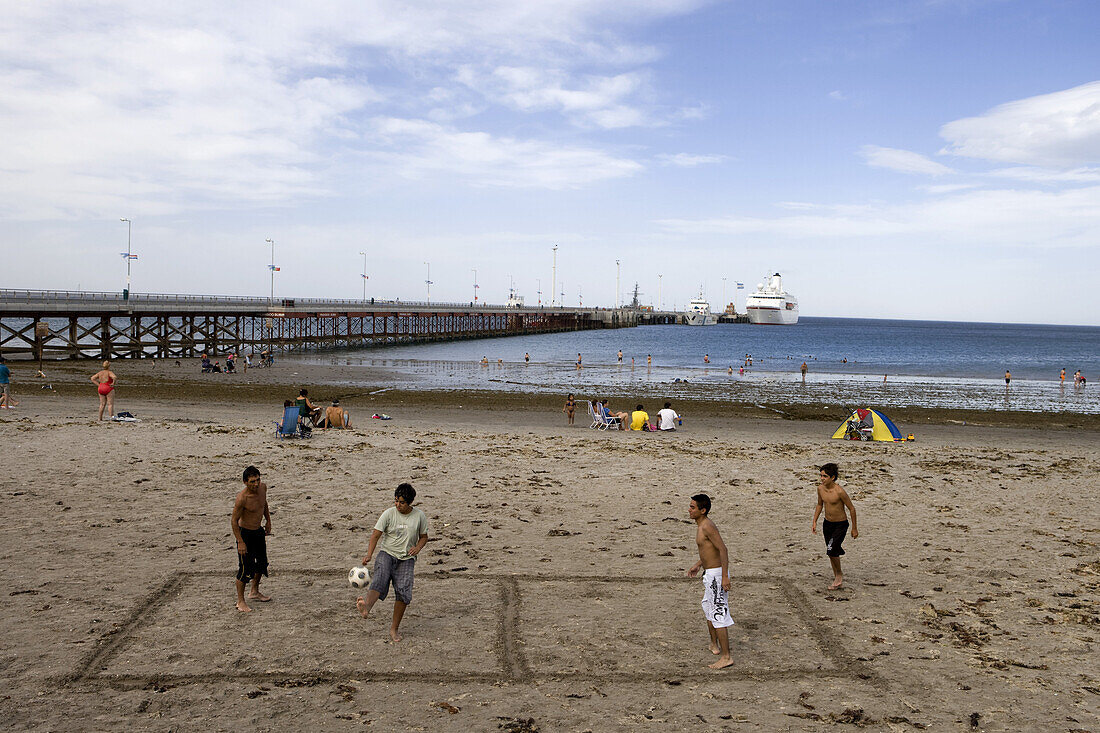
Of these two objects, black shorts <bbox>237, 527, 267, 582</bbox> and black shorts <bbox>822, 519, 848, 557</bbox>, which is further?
black shorts <bbox>822, 519, 848, 557</bbox>

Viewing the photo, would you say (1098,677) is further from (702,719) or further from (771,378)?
(771,378)

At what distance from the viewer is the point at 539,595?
804 centimetres

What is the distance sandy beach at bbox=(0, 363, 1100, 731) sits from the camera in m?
5.75

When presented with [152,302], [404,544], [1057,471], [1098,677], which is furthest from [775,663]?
[152,302]

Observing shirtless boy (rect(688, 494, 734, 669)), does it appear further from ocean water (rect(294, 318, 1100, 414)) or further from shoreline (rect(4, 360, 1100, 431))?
ocean water (rect(294, 318, 1100, 414))

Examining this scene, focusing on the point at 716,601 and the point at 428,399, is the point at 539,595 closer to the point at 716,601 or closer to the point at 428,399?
the point at 716,601

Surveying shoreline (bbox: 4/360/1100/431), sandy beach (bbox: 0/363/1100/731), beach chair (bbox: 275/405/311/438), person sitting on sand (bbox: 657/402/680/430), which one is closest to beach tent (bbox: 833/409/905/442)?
shoreline (bbox: 4/360/1100/431)

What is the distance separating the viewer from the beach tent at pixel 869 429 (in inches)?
779

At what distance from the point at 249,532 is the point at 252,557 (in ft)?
0.82

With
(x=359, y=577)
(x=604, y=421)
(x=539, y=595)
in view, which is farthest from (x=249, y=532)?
(x=604, y=421)

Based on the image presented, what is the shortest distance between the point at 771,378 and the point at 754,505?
1416 inches

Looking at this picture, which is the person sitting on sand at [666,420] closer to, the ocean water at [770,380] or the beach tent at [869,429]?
the beach tent at [869,429]

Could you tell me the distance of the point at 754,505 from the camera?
40.5ft

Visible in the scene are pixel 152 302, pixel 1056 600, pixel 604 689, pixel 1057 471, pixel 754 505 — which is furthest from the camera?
pixel 152 302
